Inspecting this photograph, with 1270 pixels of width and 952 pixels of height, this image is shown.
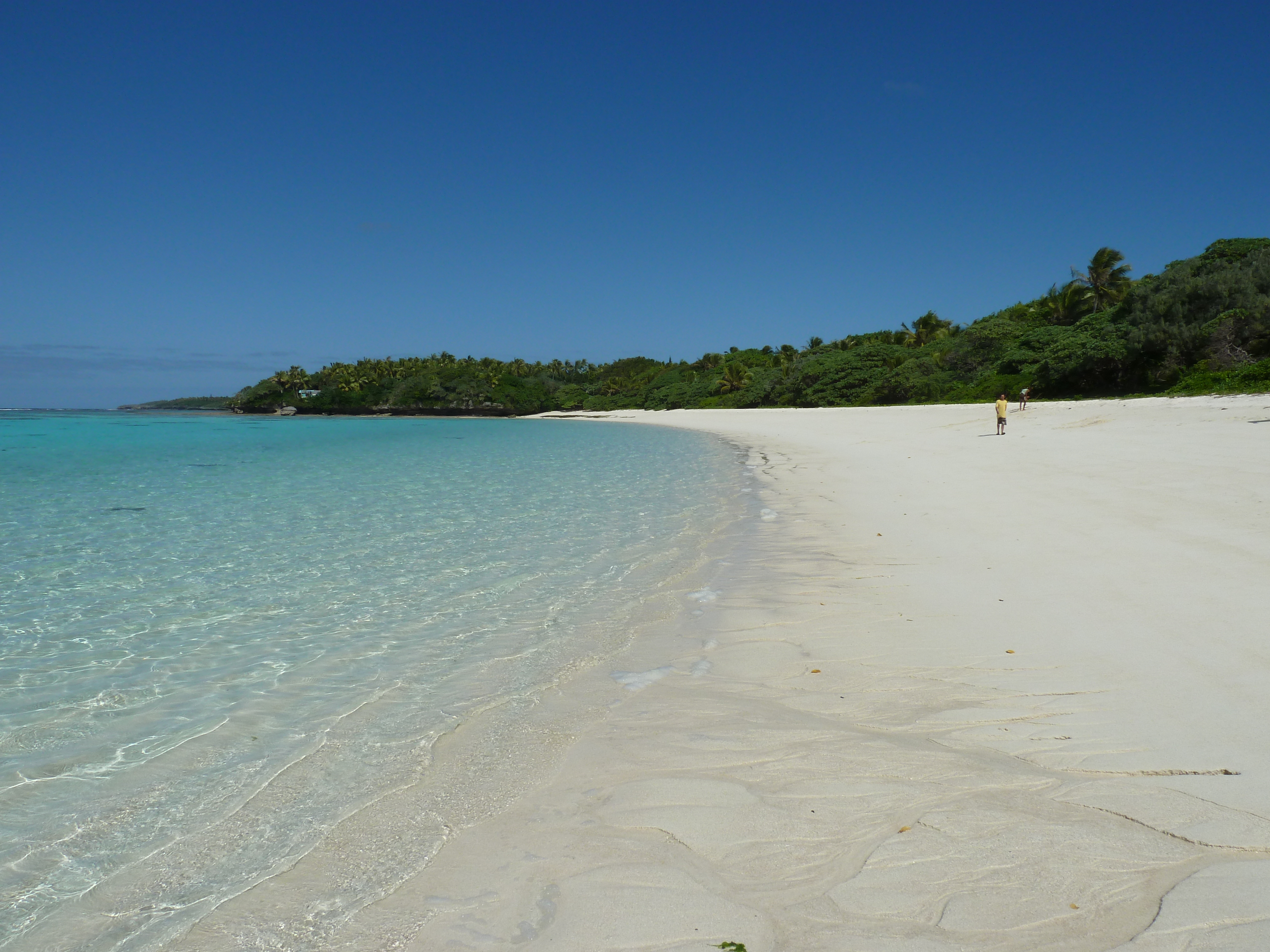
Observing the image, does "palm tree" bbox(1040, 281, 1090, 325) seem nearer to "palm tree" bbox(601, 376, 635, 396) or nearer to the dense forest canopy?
the dense forest canopy

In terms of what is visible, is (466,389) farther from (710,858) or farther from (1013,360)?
(710,858)

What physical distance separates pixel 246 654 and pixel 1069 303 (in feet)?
197

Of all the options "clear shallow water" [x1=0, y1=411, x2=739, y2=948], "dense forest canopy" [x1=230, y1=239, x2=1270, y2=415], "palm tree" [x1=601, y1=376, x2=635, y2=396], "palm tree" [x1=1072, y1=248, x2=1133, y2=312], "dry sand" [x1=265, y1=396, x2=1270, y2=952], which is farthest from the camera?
"palm tree" [x1=601, y1=376, x2=635, y2=396]

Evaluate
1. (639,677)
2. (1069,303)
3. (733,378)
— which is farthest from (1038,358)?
(639,677)

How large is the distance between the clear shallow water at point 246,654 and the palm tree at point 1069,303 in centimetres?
4978

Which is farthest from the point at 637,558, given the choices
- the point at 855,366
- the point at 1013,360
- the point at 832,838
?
the point at 855,366

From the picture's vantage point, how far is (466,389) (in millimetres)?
116812

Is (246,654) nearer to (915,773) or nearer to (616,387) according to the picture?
(915,773)

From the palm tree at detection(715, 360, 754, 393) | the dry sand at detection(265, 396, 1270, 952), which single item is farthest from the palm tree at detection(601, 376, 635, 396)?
the dry sand at detection(265, 396, 1270, 952)

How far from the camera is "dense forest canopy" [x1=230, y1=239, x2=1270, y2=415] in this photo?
31.2m

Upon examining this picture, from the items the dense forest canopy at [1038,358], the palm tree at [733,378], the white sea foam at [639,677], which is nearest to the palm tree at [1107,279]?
the dense forest canopy at [1038,358]

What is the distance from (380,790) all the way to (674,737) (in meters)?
1.48

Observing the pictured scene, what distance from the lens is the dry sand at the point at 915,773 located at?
7.76 feet

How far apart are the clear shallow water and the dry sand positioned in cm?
70
